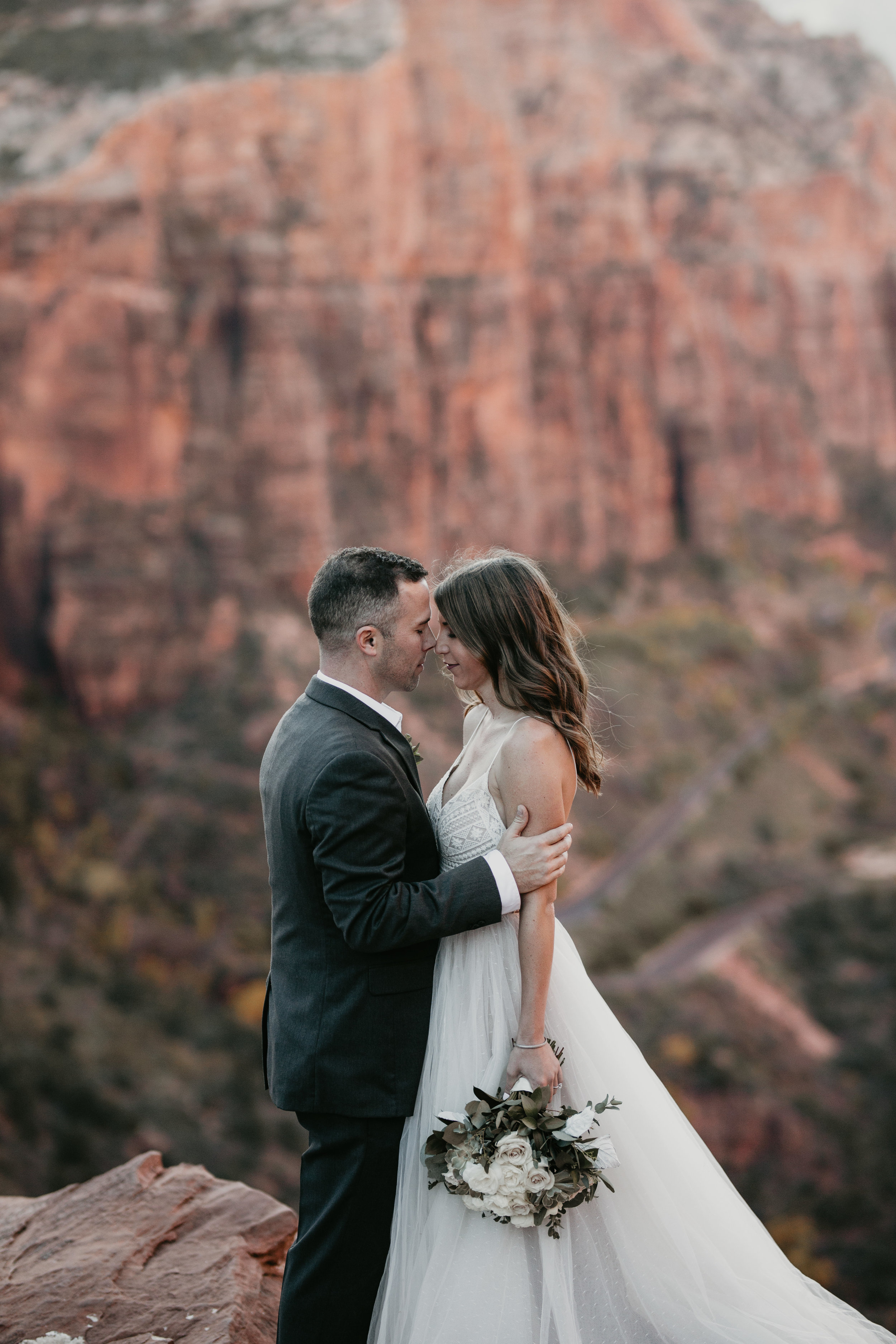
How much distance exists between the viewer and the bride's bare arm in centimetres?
322

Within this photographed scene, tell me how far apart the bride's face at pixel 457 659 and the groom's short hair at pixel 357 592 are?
0.69 feet

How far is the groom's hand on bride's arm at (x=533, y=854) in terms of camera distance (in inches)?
125

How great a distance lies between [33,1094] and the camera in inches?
538

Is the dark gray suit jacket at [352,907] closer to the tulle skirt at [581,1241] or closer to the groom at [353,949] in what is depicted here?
the groom at [353,949]

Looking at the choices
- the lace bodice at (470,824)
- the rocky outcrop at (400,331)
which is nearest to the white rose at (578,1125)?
the lace bodice at (470,824)

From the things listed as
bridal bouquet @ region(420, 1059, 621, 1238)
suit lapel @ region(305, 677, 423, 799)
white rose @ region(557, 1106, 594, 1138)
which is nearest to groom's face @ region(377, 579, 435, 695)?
suit lapel @ region(305, 677, 423, 799)

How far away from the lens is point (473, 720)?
12.5 feet

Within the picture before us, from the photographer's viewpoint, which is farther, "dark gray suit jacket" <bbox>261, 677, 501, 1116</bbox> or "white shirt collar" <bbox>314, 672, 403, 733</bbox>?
"white shirt collar" <bbox>314, 672, 403, 733</bbox>

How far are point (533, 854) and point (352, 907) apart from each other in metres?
0.54

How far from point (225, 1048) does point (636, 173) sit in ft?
103

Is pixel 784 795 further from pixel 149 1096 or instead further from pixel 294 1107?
pixel 294 1107

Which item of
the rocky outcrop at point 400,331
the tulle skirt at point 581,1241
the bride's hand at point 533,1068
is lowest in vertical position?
the tulle skirt at point 581,1241

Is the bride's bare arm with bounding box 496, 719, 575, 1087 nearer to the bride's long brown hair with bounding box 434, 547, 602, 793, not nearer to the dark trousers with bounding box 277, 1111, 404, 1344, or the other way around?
the bride's long brown hair with bounding box 434, 547, 602, 793

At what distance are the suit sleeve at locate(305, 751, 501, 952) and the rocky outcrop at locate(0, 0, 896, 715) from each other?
16889mm
